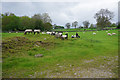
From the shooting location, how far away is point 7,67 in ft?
21.6

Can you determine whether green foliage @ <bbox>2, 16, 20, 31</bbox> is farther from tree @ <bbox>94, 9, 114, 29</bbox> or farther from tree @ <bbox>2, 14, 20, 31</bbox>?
tree @ <bbox>94, 9, 114, 29</bbox>

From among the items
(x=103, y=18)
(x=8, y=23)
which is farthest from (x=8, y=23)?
(x=103, y=18)

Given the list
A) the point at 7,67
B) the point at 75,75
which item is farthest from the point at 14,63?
the point at 75,75

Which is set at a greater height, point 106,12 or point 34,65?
point 106,12

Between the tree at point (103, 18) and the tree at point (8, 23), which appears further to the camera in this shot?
the tree at point (103, 18)

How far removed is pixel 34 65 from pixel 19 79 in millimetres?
1872

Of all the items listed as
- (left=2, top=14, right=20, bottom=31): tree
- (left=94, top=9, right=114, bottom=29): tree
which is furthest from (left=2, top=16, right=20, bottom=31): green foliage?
(left=94, top=9, right=114, bottom=29): tree

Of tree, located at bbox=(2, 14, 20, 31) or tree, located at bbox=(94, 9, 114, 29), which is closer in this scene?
tree, located at bbox=(2, 14, 20, 31)

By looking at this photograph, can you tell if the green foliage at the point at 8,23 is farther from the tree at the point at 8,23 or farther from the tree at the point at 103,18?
the tree at the point at 103,18

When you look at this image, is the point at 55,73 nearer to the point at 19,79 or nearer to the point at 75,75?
the point at 75,75

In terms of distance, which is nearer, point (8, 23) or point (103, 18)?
point (8, 23)

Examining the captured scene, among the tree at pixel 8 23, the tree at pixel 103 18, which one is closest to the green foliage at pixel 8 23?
the tree at pixel 8 23

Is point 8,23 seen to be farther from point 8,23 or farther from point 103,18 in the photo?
point 103,18

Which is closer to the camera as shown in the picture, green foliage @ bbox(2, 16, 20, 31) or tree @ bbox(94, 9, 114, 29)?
green foliage @ bbox(2, 16, 20, 31)
